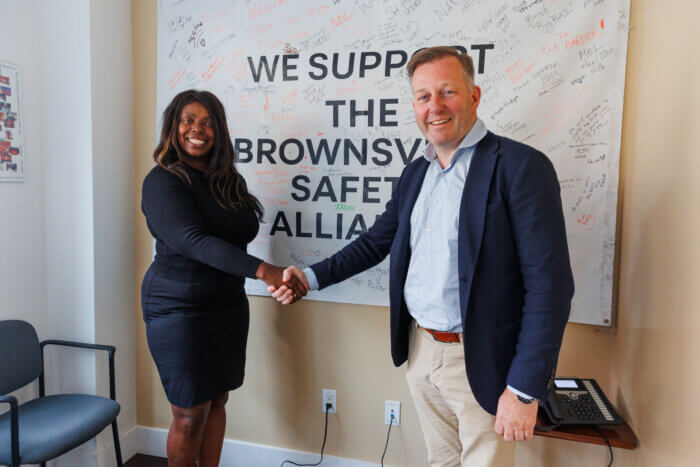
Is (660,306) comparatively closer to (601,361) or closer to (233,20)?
(601,361)

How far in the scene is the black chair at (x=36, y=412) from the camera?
1.65 metres

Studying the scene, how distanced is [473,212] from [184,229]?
1032 mm

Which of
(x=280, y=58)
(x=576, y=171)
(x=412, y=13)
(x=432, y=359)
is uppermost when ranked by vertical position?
(x=412, y=13)

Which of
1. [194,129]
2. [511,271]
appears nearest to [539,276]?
[511,271]

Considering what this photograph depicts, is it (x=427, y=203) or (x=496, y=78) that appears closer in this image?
(x=427, y=203)

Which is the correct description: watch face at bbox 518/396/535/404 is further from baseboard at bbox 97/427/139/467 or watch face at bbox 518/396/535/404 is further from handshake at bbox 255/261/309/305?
baseboard at bbox 97/427/139/467

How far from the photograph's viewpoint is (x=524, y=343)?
3.96 ft

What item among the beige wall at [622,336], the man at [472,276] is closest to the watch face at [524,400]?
the man at [472,276]

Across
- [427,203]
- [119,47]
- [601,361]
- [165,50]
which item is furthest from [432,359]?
[119,47]

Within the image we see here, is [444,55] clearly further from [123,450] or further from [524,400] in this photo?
[123,450]

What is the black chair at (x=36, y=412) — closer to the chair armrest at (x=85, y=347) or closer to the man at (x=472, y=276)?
the chair armrest at (x=85, y=347)

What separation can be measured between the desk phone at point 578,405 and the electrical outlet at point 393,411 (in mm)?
748

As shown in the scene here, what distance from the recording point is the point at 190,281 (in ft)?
5.77

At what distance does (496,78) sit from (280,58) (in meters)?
1.01
